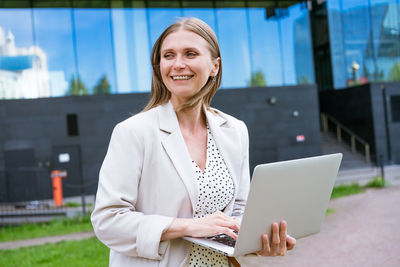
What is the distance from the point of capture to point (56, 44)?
57.8 ft

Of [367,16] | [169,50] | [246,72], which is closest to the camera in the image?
[169,50]

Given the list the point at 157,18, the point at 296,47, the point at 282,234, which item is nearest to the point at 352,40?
the point at 296,47

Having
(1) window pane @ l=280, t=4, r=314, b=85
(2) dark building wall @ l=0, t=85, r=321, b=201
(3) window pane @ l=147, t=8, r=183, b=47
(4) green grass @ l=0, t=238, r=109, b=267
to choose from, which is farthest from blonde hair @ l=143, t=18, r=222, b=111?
(1) window pane @ l=280, t=4, r=314, b=85

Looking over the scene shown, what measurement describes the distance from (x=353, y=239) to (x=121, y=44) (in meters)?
14.3

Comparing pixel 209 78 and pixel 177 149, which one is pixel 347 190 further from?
pixel 177 149

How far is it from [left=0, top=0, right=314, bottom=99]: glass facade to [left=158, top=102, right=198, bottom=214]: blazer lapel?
53.9ft

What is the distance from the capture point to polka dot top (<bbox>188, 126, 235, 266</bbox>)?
1.98 m

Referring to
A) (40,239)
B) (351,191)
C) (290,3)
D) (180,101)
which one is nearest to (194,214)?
(180,101)

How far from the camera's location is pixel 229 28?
20422 mm

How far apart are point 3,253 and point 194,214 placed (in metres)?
7.20

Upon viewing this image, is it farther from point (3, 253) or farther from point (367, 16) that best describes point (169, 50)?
point (367, 16)

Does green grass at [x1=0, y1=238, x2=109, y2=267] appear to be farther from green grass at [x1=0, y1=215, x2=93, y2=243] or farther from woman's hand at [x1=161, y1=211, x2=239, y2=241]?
woman's hand at [x1=161, y1=211, x2=239, y2=241]

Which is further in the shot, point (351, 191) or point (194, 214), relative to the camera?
point (351, 191)

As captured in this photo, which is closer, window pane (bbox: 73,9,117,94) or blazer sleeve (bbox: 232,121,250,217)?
blazer sleeve (bbox: 232,121,250,217)
